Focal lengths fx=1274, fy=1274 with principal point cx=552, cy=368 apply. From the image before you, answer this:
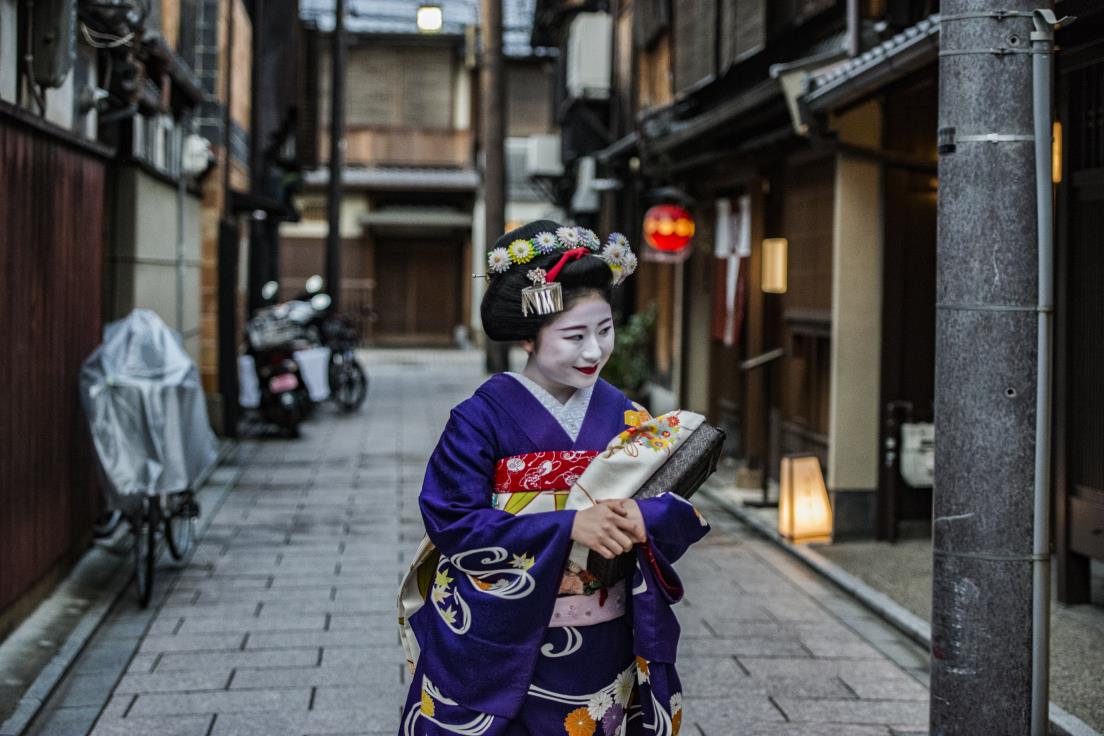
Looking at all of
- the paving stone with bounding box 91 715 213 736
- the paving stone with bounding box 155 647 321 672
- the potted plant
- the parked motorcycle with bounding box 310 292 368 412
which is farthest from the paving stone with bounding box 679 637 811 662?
the parked motorcycle with bounding box 310 292 368 412

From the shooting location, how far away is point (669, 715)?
3812 millimetres

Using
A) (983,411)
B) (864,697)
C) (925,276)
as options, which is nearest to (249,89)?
(925,276)

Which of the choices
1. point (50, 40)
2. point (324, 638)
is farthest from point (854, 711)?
point (50, 40)

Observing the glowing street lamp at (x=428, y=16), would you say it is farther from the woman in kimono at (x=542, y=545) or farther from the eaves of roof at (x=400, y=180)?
the woman in kimono at (x=542, y=545)

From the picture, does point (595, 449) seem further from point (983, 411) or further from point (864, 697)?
point (864, 697)

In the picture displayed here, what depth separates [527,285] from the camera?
385cm

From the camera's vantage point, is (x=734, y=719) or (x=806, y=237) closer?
(x=734, y=719)

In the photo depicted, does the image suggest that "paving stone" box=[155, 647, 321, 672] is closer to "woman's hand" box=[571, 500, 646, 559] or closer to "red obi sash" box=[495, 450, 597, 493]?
"red obi sash" box=[495, 450, 597, 493]

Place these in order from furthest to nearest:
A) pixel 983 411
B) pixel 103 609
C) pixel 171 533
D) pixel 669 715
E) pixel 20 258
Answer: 1. pixel 171 533
2. pixel 103 609
3. pixel 20 258
4. pixel 983 411
5. pixel 669 715

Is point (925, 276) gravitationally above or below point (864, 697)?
above

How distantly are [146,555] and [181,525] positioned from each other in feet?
4.47

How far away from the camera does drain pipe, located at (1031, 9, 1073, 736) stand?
4.42 meters

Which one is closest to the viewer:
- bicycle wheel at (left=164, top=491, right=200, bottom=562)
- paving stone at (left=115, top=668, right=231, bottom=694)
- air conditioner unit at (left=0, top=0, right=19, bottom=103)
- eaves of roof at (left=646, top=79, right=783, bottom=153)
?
paving stone at (left=115, top=668, right=231, bottom=694)

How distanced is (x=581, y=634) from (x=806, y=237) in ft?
28.5
